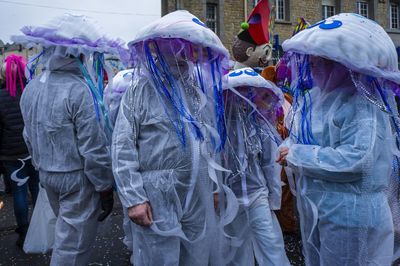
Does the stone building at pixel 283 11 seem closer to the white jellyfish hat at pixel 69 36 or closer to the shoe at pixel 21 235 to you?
the shoe at pixel 21 235

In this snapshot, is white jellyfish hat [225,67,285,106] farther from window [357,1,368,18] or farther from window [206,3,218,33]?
window [357,1,368,18]

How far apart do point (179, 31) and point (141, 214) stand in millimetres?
853

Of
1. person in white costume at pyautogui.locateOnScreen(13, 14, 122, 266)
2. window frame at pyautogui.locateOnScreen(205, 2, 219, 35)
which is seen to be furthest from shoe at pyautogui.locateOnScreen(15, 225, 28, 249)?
window frame at pyautogui.locateOnScreen(205, 2, 219, 35)

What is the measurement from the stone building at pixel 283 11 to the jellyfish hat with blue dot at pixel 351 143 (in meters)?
14.9

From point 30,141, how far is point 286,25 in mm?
17590

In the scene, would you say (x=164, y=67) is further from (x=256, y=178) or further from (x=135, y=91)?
(x=256, y=178)

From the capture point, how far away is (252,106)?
9.21 feet

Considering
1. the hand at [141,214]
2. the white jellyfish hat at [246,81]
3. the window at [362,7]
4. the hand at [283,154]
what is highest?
the window at [362,7]

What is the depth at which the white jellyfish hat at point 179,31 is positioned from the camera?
2119 mm

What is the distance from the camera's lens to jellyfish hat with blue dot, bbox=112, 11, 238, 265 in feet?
7.05

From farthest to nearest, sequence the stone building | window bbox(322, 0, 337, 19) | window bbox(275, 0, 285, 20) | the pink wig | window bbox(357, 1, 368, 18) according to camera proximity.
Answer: window bbox(357, 1, 368, 18)
window bbox(322, 0, 337, 19)
window bbox(275, 0, 285, 20)
the stone building
the pink wig

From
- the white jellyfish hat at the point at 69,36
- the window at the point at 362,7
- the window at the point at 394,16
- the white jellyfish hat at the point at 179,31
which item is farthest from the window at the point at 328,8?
the white jellyfish hat at the point at 179,31

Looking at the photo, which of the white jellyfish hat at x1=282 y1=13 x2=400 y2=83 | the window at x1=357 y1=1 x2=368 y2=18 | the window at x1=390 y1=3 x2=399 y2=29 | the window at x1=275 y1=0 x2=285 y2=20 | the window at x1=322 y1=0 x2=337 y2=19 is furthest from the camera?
the window at x1=390 y1=3 x2=399 y2=29

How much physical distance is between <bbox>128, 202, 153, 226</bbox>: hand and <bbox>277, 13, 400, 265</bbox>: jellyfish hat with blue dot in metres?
0.69
